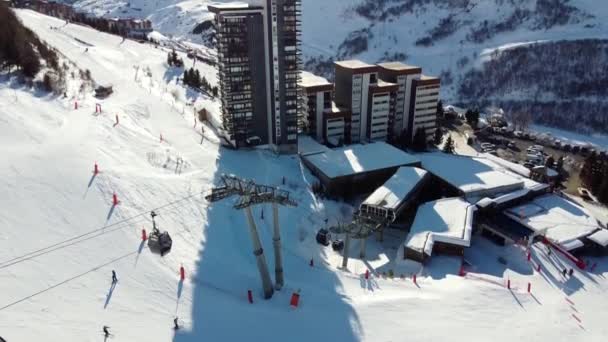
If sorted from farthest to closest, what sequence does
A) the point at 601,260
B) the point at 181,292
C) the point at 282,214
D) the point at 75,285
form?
the point at 282,214, the point at 601,260, the point at 181,292, the point at 75,285

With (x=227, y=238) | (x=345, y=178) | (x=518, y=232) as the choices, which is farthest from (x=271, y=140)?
(x=518, y=232)

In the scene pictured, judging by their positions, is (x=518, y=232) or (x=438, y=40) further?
(x=438, y=40)

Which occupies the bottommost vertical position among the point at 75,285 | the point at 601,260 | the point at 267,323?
the point at 601,260

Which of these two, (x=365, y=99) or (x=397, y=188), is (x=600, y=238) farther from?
(x=365, y=99)

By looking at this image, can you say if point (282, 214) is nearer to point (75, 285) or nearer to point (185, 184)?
point (185, 184)

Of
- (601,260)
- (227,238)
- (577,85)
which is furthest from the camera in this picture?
(577,85)

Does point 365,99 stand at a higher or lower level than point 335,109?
higher

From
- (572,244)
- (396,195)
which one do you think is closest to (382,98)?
(396,195)
